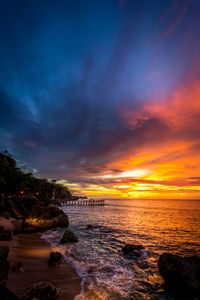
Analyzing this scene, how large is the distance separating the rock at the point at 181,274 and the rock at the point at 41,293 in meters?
6.06

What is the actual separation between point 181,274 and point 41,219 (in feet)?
59.0

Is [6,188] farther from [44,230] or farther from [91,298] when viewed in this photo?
→ [91,298]

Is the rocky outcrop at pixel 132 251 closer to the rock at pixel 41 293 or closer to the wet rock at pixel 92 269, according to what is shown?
the wet rock at pixel 92 269

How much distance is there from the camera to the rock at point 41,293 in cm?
562

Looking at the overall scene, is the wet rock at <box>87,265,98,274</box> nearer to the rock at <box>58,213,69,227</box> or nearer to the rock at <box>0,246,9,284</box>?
the rock at <box>0,246,9,284</box>

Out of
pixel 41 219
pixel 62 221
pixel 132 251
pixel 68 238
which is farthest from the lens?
pixel 62 221

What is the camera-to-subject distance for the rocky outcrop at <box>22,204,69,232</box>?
1875 centimetres

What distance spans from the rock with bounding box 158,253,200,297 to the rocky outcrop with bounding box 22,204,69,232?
640 inches

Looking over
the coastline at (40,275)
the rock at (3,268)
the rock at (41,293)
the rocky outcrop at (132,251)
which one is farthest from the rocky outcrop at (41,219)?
the rock at (41,293)

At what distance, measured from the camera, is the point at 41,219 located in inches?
793

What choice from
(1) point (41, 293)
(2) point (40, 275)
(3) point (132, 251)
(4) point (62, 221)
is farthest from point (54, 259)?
(4) point (62, 221)

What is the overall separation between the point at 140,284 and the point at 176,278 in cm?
201

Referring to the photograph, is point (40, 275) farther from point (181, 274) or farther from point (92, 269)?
point (181, 274)

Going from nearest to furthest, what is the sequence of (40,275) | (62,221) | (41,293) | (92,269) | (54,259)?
1. (41,293)
2. (40,275)
3. (92,269)
4. (54,259)
5. (62,221)
